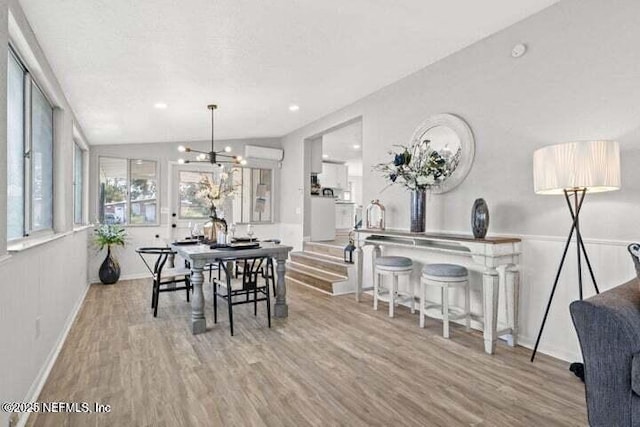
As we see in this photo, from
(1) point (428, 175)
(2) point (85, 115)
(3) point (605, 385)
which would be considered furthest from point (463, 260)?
(2) point (85, 115)

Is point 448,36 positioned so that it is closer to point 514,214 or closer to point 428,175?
point 428,175

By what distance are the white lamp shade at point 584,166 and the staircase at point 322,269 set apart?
302 cm

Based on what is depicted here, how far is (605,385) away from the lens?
1.56 meters

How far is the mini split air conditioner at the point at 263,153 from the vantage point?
692 centimetres

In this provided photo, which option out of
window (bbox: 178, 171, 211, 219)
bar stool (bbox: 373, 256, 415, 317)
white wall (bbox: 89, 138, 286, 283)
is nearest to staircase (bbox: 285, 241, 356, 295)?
bar stool (bbox: 373, 256, 415, 317)

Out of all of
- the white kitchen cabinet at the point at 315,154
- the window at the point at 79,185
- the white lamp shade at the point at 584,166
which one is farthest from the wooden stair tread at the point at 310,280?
the window at the point at 79,185

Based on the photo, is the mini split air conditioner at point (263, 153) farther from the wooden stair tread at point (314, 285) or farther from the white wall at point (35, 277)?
the white wall at point (35, 277)

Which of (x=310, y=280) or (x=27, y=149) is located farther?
(x=310, y=280)

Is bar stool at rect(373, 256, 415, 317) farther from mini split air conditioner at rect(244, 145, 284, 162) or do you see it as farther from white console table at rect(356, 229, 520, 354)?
mini split air conditioner at rect(244, 145, 284, 162)

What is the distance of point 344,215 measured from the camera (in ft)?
34.3

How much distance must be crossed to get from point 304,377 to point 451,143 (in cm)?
274

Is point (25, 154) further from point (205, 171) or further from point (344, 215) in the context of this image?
point (344, 215)

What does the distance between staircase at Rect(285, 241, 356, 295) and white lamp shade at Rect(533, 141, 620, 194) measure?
9.90 feet

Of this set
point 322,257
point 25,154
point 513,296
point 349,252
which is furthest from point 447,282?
point 25,154
